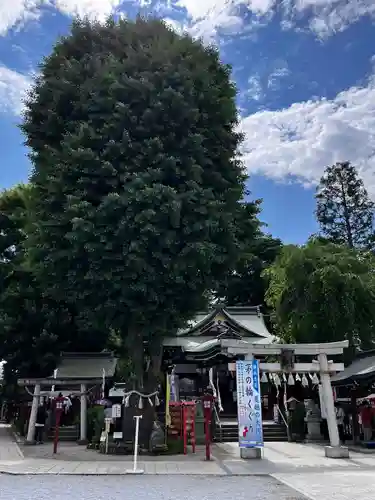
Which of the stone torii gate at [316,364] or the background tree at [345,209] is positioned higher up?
the background tree at [345,209]

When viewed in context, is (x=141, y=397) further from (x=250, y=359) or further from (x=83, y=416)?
(x=83, y=416)

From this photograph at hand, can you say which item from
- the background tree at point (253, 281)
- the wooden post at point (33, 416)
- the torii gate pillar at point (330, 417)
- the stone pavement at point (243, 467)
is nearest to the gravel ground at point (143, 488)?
the stone pavement at point (243, 467)

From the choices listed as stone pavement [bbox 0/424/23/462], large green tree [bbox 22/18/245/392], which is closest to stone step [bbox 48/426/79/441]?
stone pavement [bbox 0/424/23/462]

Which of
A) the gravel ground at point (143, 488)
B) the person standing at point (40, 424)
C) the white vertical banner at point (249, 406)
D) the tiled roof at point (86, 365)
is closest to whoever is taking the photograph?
the gravel ground at point (143, 488)

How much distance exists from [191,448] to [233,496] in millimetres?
8443

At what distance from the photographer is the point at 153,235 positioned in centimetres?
1362

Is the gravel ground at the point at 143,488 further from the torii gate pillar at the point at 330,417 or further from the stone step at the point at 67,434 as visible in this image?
the stone step at the point at 67,434

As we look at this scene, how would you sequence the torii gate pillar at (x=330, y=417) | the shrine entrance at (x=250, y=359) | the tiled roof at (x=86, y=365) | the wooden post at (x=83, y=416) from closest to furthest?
1. the torii gate pillar at (x=330, y=417)
2. the shrine entrance at (x=250, y=359)
3. the wooden post at (x=83, y=416)
4. the tiled roof at (x=86, y=365)

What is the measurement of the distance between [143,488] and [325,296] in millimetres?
→ 13185

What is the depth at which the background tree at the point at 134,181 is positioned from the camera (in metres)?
13.8

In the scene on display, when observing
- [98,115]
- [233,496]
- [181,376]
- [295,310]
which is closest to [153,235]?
[98,115]

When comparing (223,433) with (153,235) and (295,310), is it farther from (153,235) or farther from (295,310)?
(153,235)

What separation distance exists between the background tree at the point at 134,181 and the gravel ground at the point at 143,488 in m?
5.30

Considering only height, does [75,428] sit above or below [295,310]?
below
